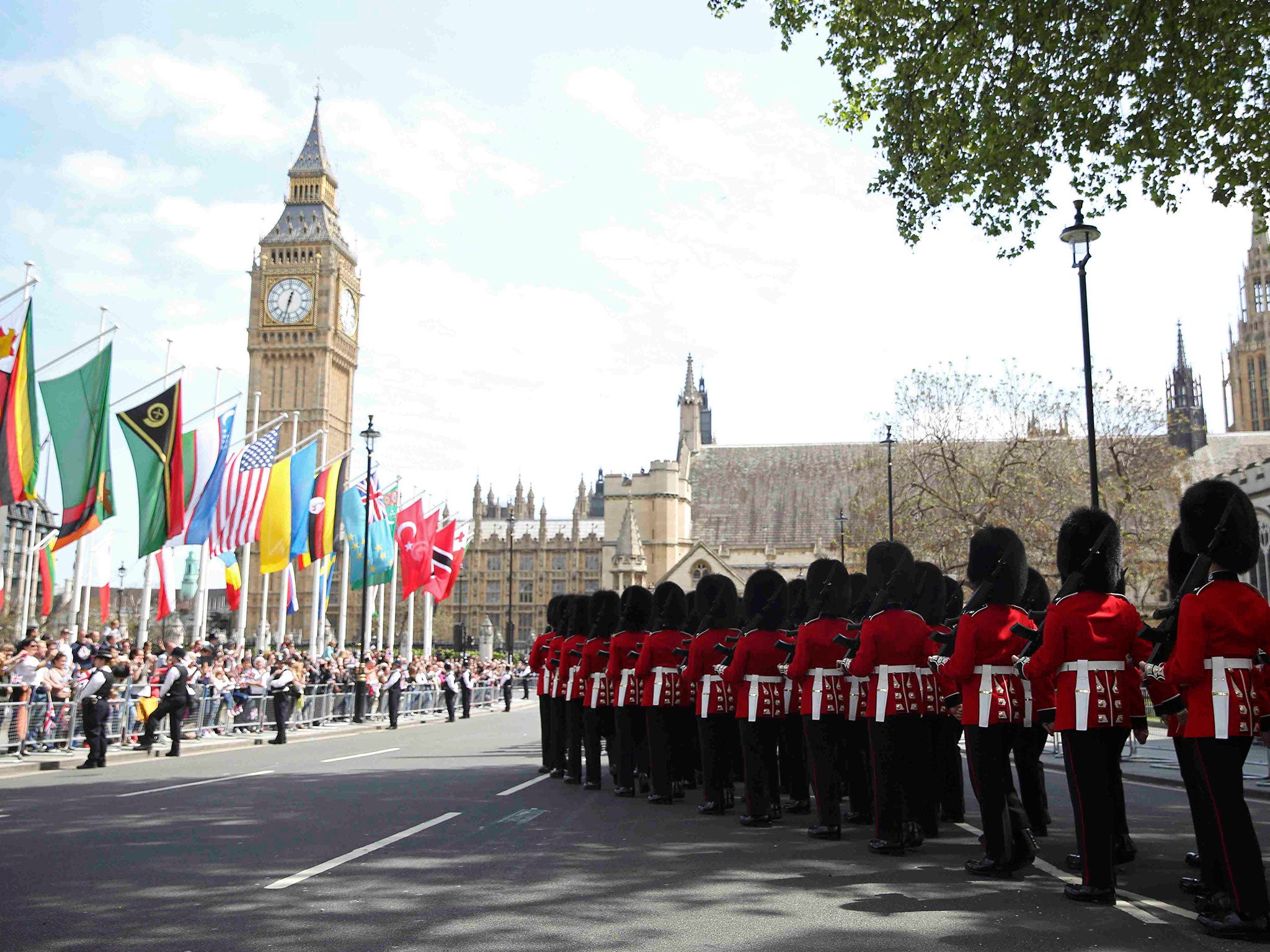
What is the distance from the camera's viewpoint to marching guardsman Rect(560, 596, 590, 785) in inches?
549

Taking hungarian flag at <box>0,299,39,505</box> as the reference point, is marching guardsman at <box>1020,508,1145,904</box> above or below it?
below

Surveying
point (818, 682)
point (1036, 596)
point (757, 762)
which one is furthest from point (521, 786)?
point (1036, 596)

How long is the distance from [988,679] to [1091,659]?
0.93 metres

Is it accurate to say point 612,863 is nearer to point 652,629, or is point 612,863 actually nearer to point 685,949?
point 685,949

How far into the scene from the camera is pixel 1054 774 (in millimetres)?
16359

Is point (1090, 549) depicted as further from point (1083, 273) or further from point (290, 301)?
point (290, 301)

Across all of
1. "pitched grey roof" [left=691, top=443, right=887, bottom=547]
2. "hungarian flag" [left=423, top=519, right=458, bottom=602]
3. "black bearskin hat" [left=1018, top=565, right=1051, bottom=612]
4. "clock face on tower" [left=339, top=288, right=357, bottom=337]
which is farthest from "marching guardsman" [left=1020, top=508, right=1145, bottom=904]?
"clock face on tower" [left=339, top=288, right=357, bottom=337]

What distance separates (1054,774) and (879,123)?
32.3 ft

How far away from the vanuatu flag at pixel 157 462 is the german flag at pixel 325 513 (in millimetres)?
7943

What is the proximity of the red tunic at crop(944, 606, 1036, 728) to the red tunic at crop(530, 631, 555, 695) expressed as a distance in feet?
26.7

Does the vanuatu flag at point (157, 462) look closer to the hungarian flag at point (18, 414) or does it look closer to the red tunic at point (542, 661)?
the hungarian flag at point (18, 414)

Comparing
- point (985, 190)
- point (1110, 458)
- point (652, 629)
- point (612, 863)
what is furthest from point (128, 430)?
point (1110, 458)

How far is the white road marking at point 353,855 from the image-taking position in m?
7.27

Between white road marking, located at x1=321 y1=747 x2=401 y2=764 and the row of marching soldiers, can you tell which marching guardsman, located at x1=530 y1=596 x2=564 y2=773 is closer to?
the row of marching soldiers
